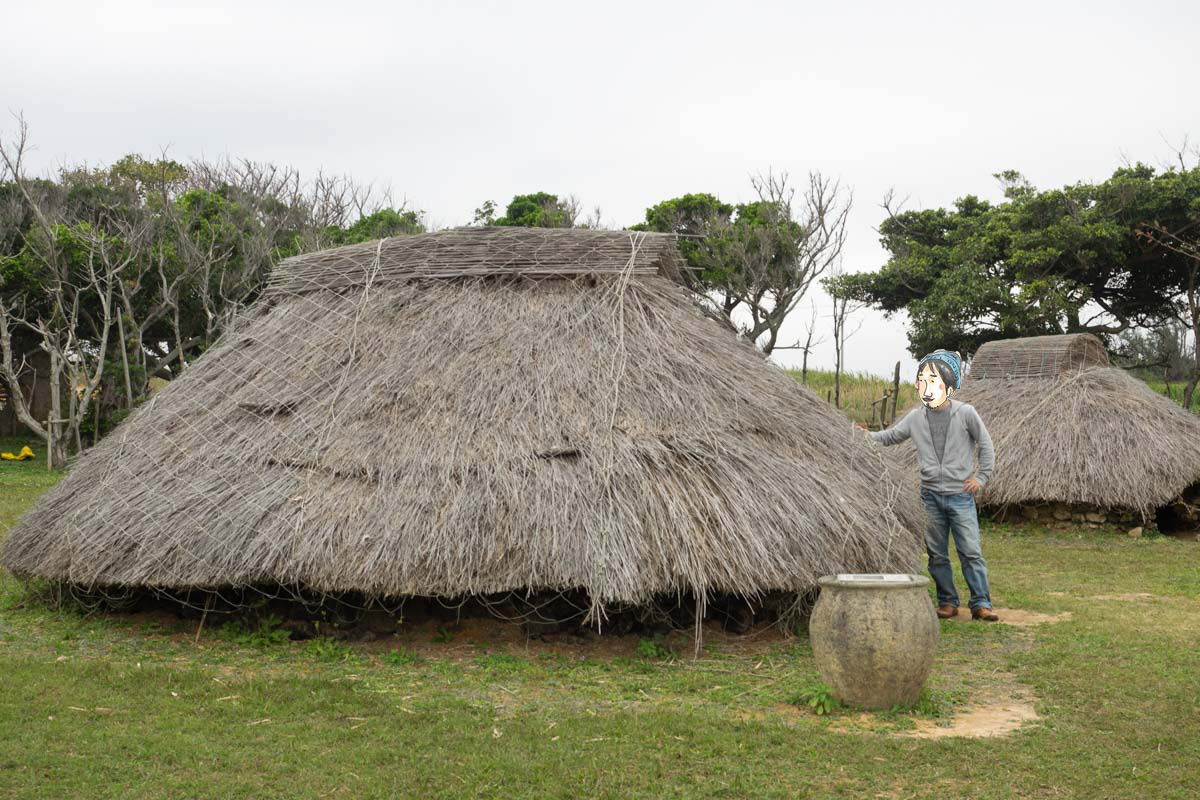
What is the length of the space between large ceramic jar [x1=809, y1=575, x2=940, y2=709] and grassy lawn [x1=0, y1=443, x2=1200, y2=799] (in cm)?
15

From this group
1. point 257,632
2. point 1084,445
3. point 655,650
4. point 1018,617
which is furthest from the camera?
point 1084,445

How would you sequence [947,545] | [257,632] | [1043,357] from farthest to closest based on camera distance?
[1043,357]
[947,545]
[257,632]

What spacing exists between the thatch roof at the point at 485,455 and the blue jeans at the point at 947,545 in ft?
0.67

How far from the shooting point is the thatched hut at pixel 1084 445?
15.0 metres

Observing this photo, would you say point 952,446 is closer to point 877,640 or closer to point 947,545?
point 947,545

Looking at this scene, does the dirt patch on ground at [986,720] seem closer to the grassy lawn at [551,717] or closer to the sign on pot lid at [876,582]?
the grassy lawn at [551,717]

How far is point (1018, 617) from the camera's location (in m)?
9.08

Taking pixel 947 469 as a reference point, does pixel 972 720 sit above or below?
below

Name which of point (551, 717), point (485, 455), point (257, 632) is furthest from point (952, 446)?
point (257, 632)

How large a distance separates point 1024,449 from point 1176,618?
6911 millimetres

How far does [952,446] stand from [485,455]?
3878 mm

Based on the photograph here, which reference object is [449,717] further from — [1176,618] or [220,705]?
[1176,618]

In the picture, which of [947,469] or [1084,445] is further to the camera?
[1084,445]

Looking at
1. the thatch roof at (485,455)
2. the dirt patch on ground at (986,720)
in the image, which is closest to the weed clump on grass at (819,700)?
the dirt patch on ground at (986,720)
